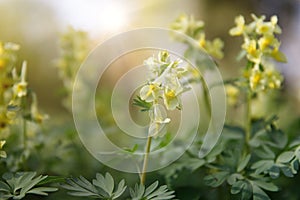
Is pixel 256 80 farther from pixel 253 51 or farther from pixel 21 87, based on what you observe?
pixel 21 87

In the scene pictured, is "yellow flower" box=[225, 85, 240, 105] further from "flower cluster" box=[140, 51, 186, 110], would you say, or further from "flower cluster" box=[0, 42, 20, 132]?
"flower cluster" box=[0, 42, 20, 132]

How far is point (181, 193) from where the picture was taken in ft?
3.38

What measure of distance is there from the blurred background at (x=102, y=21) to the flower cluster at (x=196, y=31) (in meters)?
1.63

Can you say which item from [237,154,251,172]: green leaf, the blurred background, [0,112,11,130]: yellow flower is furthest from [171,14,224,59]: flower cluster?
the blurred background

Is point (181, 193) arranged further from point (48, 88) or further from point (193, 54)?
point (48, 88)

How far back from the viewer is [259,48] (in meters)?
1.08

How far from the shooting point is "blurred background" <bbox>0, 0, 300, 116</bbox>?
374 cm

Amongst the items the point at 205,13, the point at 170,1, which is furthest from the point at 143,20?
the point at 205,13

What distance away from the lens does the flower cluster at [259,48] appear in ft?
3.53

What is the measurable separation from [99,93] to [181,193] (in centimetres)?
83

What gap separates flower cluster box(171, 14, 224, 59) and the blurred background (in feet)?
5.34

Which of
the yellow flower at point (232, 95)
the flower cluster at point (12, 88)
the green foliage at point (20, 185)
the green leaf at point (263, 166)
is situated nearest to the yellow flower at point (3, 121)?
the flower cluster at point (12, 88)

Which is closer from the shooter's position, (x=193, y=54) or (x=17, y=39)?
(x=193, y=54)

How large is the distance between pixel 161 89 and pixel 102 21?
A: 11.7 feet
